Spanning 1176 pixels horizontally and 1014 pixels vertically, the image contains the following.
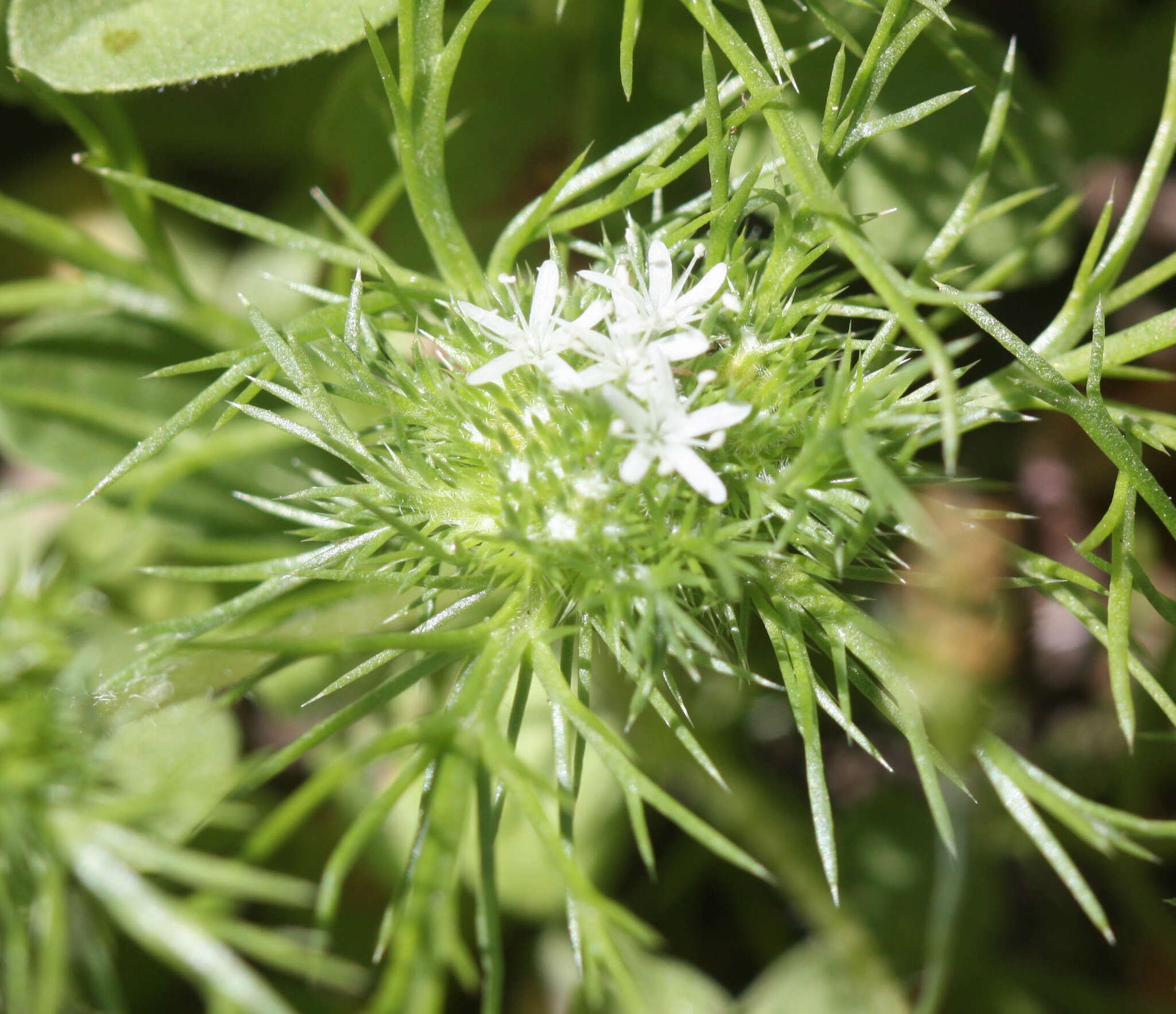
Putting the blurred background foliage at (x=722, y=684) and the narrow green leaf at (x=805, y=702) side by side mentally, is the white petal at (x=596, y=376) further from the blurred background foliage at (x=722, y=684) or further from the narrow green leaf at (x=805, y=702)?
the blurred background foliage at (x=722, y=684)

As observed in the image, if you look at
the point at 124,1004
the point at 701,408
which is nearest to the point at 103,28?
the point at 701,408

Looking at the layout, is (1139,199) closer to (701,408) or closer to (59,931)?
(701,408)

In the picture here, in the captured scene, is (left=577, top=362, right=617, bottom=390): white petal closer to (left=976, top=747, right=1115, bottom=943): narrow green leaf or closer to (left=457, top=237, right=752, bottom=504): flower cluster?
(left=457, top=237, right=752, bottom=504): flower cluster

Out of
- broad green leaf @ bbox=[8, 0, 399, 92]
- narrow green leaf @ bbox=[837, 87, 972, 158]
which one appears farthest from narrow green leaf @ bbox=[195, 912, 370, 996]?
broad green leaf @ bbox=[8, 0, 399, 92]

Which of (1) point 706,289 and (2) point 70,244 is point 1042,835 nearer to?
(1) point 706,289

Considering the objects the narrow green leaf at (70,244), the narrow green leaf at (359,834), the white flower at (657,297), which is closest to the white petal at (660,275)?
the white flower at (657,297)

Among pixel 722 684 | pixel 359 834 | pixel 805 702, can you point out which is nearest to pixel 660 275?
pixel 805 702
